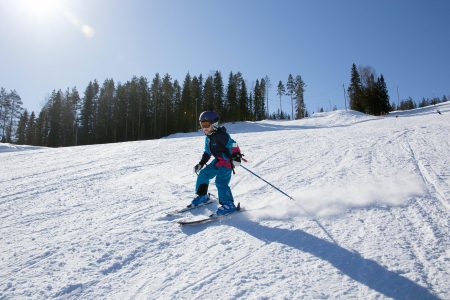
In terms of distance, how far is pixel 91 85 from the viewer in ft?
201

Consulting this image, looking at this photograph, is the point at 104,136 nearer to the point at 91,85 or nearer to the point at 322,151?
the point at 91,85

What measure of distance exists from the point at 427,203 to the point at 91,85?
6551 cm

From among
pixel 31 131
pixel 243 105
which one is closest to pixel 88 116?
pixel 31 131

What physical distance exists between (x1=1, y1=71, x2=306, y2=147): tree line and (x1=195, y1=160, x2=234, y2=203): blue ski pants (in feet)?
174

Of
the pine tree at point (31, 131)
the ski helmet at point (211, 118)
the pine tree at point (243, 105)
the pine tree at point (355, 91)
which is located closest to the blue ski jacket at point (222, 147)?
the ski helmet at point (211, 118)

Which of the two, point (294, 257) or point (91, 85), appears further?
point (91, 85)

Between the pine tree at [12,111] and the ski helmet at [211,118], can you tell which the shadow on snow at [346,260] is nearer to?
the ski helmet at [211,118]

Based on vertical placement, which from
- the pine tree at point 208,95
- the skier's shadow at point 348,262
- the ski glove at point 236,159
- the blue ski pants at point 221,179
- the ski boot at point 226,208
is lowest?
the skier's shadow at point 348,262

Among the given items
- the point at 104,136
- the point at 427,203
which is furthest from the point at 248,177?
the point at 104,136

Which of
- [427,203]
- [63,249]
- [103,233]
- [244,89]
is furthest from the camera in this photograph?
[244,89]

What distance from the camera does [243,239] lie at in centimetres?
398

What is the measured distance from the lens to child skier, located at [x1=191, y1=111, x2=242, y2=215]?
518 centimetres

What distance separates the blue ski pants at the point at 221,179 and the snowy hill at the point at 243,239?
17.5 inches

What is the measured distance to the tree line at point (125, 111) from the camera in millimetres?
58250
